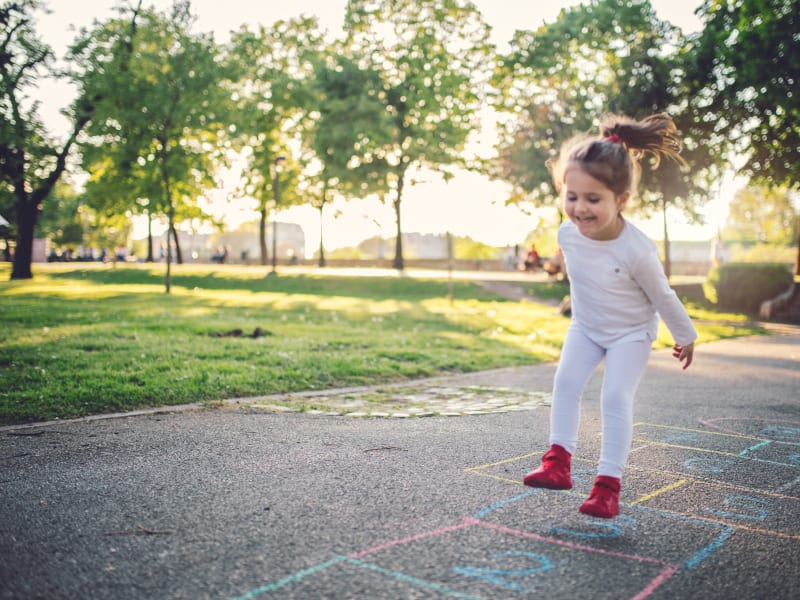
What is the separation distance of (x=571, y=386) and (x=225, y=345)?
6823mm

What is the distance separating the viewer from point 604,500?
3588 millimetres

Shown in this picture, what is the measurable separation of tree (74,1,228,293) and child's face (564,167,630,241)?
19.0 meters

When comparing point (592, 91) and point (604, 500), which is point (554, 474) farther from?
point (592, 91)

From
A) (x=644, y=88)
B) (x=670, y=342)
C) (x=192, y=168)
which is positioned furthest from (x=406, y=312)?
(x=644, y=88)

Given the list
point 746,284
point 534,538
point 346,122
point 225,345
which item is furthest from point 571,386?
point 346,122

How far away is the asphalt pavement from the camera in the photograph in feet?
9.25

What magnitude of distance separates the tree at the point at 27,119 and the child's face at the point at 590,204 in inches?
597

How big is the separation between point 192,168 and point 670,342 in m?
15.5

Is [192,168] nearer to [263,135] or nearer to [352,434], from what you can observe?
[263,135]

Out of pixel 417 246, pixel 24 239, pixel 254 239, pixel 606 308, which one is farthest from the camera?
pixel 254 239

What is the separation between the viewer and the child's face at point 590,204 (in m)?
3.74

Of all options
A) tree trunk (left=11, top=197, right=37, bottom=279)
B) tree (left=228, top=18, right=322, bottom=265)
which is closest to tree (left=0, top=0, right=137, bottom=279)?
tree trunk (left=11, top=197, right=37, bottom=279)

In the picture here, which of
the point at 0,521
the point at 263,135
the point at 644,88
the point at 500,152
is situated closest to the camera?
the point at 0,521

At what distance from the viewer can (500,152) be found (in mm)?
34188
